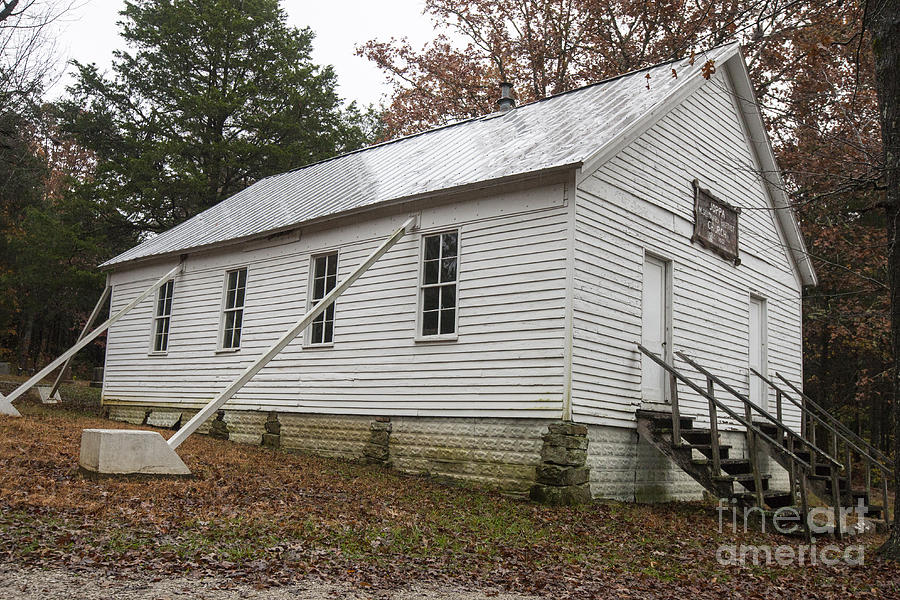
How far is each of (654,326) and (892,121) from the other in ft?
15.3

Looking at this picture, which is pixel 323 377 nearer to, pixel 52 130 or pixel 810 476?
pixel 810 476

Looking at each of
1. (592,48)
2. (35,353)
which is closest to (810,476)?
(592,48)

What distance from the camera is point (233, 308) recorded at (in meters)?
16.2

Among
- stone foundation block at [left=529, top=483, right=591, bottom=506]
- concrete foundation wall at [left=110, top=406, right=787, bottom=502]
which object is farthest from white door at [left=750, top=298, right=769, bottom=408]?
stone foundation block at [left=529, top=483, right=591, bottom=506]

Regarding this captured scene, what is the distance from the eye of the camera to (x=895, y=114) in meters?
9.02

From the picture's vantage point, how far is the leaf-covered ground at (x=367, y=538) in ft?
21.0

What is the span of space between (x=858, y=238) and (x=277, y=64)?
2213 centimetres

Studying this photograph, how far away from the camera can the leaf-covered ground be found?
6.39m

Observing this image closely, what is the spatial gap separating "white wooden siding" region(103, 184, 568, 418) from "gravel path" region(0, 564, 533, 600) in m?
5.17

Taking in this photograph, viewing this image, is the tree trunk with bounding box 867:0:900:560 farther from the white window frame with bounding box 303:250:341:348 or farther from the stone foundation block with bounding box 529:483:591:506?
the white window frame with bounding box 303:250:341:348

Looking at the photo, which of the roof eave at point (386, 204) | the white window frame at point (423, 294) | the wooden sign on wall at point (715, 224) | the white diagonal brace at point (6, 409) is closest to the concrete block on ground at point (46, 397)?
the roof eave at point (386, 204)

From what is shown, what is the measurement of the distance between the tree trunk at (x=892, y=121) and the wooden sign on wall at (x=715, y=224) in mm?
4740

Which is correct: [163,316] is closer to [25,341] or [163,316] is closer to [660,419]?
[660,419]

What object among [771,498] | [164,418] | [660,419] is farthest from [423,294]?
[164,418]
